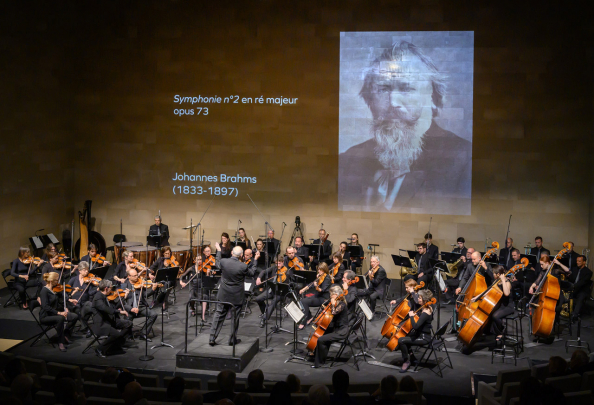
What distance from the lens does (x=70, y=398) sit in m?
5.02

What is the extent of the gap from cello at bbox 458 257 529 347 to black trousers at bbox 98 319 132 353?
5122 millimetres

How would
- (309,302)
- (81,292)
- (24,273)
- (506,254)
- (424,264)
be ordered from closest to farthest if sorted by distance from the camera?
(81,292) → (309,302) → (24,273) → (424,264) → (506,254)

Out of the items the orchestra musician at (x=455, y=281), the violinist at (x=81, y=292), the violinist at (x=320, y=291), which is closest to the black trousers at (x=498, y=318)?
the orchestra musician at (x=455, y=281)

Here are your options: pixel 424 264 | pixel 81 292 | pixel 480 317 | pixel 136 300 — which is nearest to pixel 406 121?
pixel 424 264

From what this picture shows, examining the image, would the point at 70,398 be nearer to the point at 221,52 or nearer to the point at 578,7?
the point at 221,52

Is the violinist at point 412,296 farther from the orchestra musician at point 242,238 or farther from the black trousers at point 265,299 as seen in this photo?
the orchestra musician at point 242,238

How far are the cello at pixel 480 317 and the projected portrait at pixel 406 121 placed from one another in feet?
15.8

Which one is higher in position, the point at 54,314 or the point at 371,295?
the point at 371,295

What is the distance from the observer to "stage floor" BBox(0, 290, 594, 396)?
7918 millimetres

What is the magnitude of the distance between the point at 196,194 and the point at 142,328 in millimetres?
5669

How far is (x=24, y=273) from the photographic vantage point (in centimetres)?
1127

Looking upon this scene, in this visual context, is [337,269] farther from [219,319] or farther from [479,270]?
[219,319]

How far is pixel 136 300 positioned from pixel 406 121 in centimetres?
741

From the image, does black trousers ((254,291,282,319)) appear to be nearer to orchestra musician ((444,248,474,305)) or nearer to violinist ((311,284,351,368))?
violinist ((311,284,351,368))
